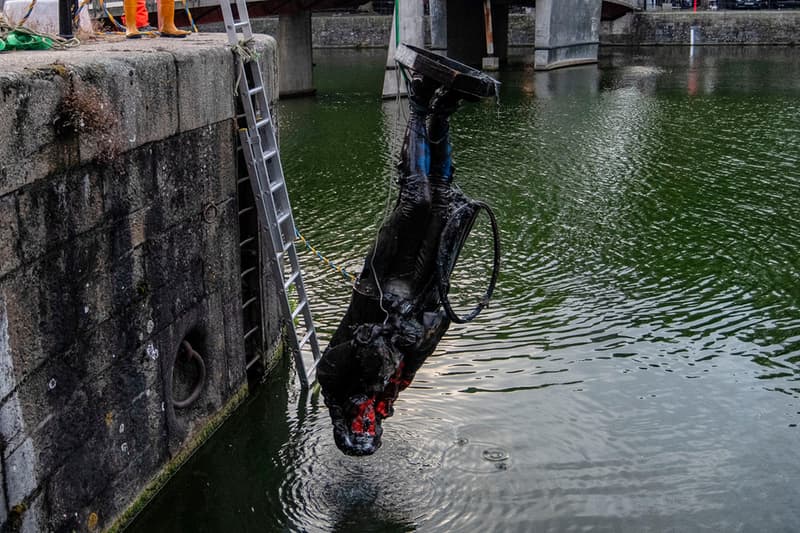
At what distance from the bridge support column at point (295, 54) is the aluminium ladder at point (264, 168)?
80.3 feet

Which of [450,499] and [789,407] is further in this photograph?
[789,407]

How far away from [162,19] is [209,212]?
3.31 metres

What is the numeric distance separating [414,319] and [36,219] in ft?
10.1

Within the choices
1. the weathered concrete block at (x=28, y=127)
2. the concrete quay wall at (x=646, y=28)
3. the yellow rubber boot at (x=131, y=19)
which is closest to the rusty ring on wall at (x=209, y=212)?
the weathered concrete block at (x=28, y=127)

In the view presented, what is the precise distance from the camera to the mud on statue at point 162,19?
11188 millimetres

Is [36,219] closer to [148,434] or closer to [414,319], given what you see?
[148,434]

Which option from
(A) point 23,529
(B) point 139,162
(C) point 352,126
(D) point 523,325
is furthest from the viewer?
(C) point 352,126

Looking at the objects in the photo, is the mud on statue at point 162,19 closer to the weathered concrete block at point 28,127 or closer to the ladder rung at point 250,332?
the ladder rung at point 250,332

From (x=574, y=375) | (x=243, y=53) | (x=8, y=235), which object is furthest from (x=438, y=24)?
(x=8, y=235)

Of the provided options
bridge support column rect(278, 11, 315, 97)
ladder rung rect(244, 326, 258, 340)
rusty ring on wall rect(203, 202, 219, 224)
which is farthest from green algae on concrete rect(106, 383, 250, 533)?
bridge support column rect(278, 11, 315, 97)

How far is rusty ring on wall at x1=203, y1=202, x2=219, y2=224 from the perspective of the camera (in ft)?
30.7

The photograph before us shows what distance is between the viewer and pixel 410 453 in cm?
964

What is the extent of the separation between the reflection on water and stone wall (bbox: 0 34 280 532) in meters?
0.89

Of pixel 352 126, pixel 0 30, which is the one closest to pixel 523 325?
pixel 0 30
